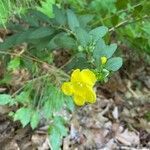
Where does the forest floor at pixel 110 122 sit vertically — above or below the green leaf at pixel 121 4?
below

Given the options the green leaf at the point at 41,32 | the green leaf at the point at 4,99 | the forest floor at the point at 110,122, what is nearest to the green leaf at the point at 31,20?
the green leaf at the point at 41,32

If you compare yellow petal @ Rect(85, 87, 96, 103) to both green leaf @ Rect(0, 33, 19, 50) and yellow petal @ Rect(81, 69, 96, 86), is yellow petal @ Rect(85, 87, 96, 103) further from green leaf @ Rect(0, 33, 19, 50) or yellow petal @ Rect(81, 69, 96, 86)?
green leaf @ Rect(0, 33, 19, 50)

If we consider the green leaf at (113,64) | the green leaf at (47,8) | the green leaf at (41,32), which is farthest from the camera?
the green leaf at (47,8)

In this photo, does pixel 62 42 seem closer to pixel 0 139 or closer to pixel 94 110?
pixel 0 139

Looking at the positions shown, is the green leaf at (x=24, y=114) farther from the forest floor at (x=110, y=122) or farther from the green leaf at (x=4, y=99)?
the forest floor at (x=110, y=122)

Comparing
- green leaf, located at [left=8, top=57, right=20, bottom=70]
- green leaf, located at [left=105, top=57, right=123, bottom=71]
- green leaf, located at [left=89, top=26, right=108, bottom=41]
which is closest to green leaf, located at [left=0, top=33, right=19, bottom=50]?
green leaf, located at [left=8, top=57, right=20, bottom=70]
